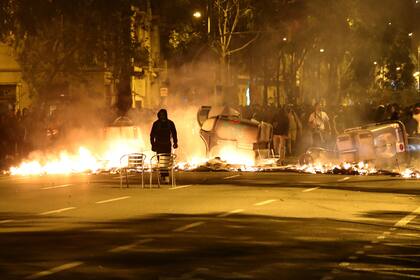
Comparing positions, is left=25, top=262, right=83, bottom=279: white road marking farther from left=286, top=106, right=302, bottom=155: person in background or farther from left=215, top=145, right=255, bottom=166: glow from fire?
left=286, top=106, right=302, bottom=155: person in background

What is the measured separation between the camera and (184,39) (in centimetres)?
5488

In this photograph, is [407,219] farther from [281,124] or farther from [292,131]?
[292,131]

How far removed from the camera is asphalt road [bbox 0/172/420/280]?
11070mm

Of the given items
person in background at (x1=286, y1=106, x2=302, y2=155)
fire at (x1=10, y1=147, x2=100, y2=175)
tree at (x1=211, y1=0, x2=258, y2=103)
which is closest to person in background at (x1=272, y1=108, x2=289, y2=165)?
person in background at (x1=286, y1=106, x2=302, y2=155)

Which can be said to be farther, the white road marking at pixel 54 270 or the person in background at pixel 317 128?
the person in background at pixel 317 128

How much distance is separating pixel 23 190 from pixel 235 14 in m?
30.9

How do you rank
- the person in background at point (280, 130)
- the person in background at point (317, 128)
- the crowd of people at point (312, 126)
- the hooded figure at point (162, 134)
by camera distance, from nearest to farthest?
the hooded figure at point (162, 134) < the crowd of people at point (312, 126) < the person in background at point (317, 128) < the person in background at point (280, 130)

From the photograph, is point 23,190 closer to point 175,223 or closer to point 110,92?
point 175,223

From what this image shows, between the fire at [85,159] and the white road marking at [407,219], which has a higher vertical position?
the fire at [85,159]

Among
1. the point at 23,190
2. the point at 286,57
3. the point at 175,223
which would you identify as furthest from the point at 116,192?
the point at 286,57

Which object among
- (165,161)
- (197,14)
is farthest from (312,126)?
(197,14)

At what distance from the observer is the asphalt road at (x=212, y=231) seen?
Result: 11070mm

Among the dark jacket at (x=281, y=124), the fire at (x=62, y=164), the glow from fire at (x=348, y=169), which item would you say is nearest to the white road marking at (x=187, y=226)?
the glow from fire at (x=348, y=169)

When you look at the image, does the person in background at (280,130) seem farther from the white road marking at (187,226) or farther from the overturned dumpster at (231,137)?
the white road marking at (187,226)
